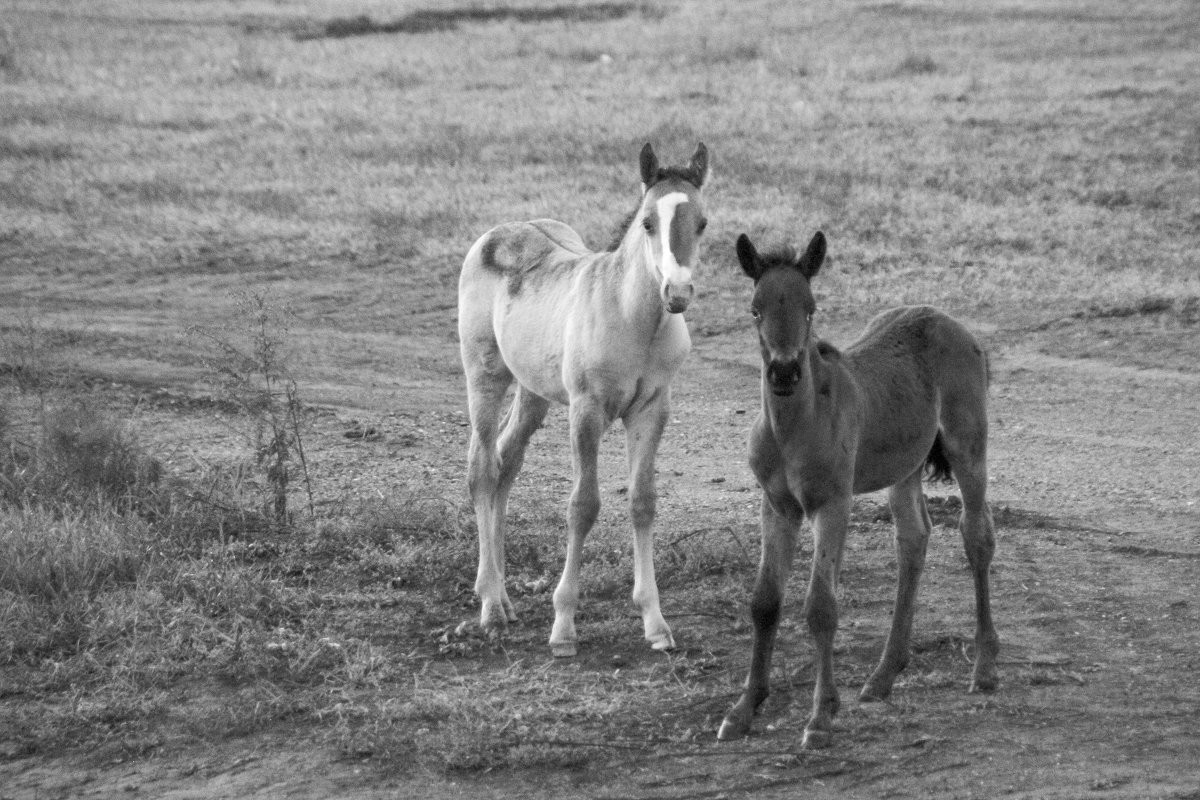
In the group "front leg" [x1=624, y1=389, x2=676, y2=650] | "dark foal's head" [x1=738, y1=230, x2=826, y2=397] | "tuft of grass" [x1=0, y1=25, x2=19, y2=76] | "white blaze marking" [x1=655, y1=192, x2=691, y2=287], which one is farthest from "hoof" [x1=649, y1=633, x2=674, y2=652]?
"tuft of grass" [x1=0, y1=25, x2=19, y2=76]

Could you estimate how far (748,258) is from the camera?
528 cm

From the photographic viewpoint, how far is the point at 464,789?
17.4ft

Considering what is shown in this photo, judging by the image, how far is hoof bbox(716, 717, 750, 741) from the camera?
5.55 metres

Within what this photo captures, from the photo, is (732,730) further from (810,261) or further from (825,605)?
(810,261)

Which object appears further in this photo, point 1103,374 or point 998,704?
point 1103,374

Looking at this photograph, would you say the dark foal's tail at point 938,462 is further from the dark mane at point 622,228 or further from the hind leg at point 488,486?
the hind leg at point 488,486

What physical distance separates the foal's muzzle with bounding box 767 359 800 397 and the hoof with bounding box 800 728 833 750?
4.17 ft

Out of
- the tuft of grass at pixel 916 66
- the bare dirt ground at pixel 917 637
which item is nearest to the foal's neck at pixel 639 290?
the bare dirt ground at pixel 917 637

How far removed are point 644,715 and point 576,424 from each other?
4.54 feet

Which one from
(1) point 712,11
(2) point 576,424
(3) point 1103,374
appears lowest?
(3) point 1103,374

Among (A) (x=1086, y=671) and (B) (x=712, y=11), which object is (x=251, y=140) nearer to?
(B) (x=712, y=11)

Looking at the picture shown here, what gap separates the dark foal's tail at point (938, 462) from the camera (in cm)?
615

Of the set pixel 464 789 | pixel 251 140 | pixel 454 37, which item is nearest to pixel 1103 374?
pixel 464 789

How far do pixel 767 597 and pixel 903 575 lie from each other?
0.81 metres
